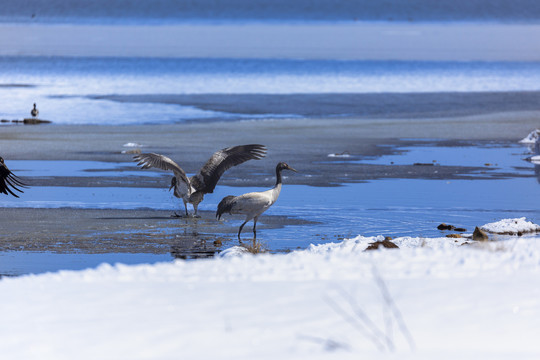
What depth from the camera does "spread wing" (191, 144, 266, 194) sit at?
13.5 m

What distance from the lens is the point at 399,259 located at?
752 cm

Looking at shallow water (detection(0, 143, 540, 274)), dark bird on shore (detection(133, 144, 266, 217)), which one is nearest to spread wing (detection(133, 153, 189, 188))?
dark bird on shore (detection(133, 144, 266, 217))

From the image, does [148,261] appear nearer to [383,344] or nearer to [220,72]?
[383,344]

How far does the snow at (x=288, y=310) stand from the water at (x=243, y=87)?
79.5ft

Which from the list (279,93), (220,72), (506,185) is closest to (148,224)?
(506,185)

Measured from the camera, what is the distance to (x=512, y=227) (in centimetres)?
1156

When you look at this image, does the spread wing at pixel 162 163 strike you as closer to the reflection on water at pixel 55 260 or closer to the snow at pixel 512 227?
the reflection on water at pixel 55 260

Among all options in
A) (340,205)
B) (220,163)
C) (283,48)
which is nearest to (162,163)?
(220,163)

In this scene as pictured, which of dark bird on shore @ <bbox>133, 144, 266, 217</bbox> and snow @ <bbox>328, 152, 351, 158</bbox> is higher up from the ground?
snow @ <bbox>328, 152, 351, 158</bbox>

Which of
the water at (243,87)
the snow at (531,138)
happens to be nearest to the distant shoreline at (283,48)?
the water at (243,87)

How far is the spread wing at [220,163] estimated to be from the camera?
1347 centimetres

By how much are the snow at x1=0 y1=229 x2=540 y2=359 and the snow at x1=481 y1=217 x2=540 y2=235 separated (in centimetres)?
386

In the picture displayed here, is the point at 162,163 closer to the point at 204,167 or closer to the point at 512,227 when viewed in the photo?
the point at 204,167

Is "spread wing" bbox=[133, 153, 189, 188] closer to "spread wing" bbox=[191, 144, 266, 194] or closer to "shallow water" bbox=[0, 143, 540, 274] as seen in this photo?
"spread wing" bbox=[191, 144, 266, 194]
